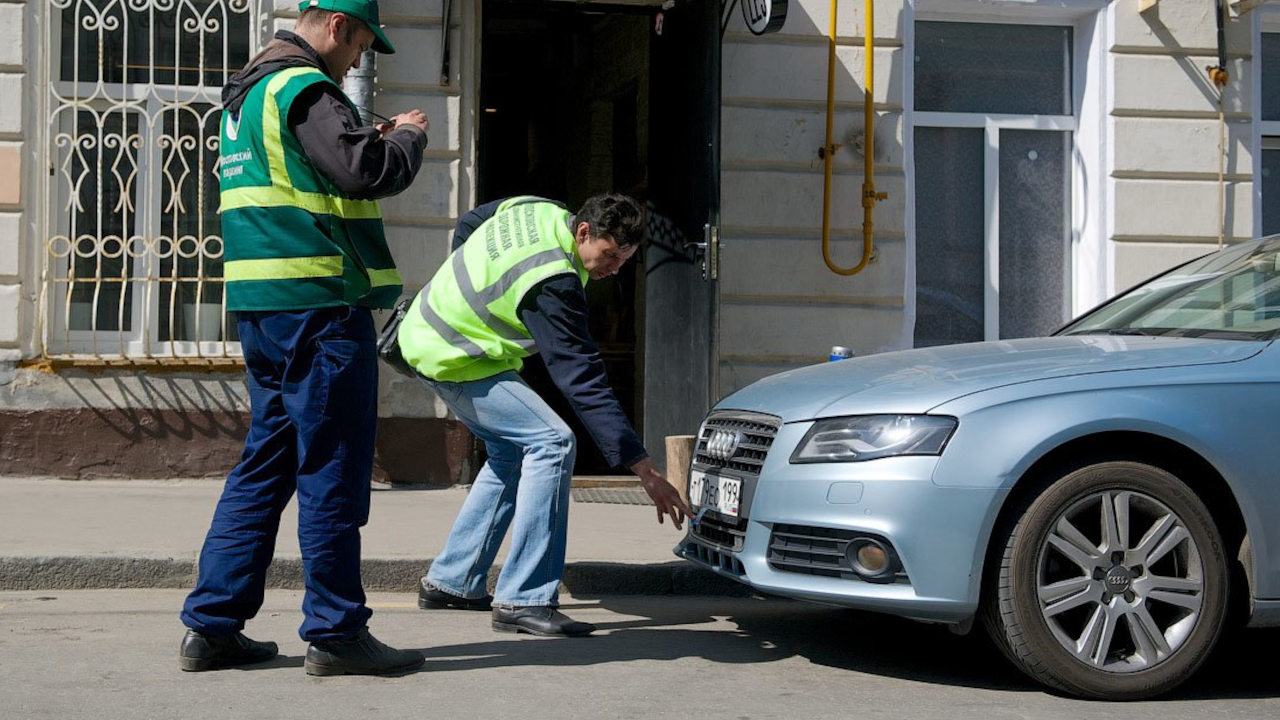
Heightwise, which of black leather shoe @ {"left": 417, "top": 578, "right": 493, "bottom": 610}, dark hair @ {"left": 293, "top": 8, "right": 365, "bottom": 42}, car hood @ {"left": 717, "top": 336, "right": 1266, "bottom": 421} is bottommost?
black leather shoe @ {"left": 417, "top": 578, "right": 493, "bottom": 610}

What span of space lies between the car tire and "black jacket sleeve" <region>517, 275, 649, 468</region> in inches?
50.0

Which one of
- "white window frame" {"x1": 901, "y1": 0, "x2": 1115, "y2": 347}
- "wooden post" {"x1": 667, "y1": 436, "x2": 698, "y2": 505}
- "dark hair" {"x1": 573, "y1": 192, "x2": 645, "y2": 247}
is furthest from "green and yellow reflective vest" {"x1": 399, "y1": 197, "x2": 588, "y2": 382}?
"white window frame" {"x1": 901, "y1": 0, "x2": 1115, "y2": 347}

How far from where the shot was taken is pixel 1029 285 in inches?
390

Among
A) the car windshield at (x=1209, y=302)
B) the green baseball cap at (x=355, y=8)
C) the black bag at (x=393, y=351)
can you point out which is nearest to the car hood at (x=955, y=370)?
the car windshield at (x=1209, y=302)

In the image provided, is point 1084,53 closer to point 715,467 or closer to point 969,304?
point 969,304

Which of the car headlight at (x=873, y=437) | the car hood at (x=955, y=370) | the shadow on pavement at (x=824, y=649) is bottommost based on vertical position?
the shadow on pavement at (x=824, y=649)

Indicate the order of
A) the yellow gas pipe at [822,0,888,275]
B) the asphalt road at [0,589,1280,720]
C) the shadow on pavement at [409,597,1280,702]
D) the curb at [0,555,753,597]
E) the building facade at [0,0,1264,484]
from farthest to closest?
the yellow gas pipe at [822,0,888,275]
the building facade at [0,0,1264,484]
the curb at [0,555,753,597]
the shadow on pavement at [409,597,1280,702]
the asphalt road at [0,589,1280,720]

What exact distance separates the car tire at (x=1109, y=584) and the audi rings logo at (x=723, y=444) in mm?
991

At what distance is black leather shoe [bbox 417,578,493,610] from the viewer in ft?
18.9

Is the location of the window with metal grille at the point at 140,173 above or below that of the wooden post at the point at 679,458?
above

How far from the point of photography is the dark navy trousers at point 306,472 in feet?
14.4

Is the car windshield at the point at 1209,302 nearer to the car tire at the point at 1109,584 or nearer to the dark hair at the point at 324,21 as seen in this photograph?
the car tire at the point at 1109,584

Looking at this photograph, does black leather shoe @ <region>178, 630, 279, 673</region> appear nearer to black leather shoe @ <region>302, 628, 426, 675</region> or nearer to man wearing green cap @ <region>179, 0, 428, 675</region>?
man wearing green cap @ <region>179, 0, 428, 675</region>

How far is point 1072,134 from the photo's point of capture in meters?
9.86
